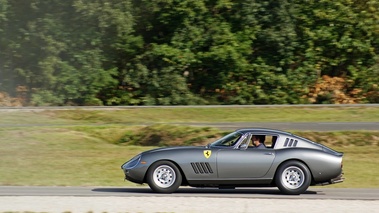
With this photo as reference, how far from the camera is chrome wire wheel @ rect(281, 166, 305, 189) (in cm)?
1292

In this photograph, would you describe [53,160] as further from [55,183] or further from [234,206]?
[234,206]

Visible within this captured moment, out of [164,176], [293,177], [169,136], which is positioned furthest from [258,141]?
[169,136]

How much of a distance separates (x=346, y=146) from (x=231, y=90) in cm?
1495

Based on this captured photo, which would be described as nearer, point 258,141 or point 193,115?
point 258,141

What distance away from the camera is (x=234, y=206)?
11.0 meters

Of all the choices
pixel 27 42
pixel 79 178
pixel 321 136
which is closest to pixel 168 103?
pixel 27 42

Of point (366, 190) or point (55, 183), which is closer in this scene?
point (366, 190)

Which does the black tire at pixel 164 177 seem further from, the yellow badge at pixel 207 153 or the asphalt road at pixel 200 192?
the yellow badge at pixel 207 153

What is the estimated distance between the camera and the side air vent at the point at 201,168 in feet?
42.2

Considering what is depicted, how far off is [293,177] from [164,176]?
2.34 metres

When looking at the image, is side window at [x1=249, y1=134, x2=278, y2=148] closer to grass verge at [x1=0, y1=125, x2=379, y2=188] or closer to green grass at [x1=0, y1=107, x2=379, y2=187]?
grass verge at [x1=0, y1=125, x2=379, y2=188]

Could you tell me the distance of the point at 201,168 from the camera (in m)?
12.9

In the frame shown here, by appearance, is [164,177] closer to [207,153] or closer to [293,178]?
[207,153]

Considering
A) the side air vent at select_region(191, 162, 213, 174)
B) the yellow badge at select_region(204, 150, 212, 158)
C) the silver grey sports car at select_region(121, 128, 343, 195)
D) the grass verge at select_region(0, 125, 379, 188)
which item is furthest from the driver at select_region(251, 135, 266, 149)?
the grass verge at select_region(0, 125, 379, 188)
